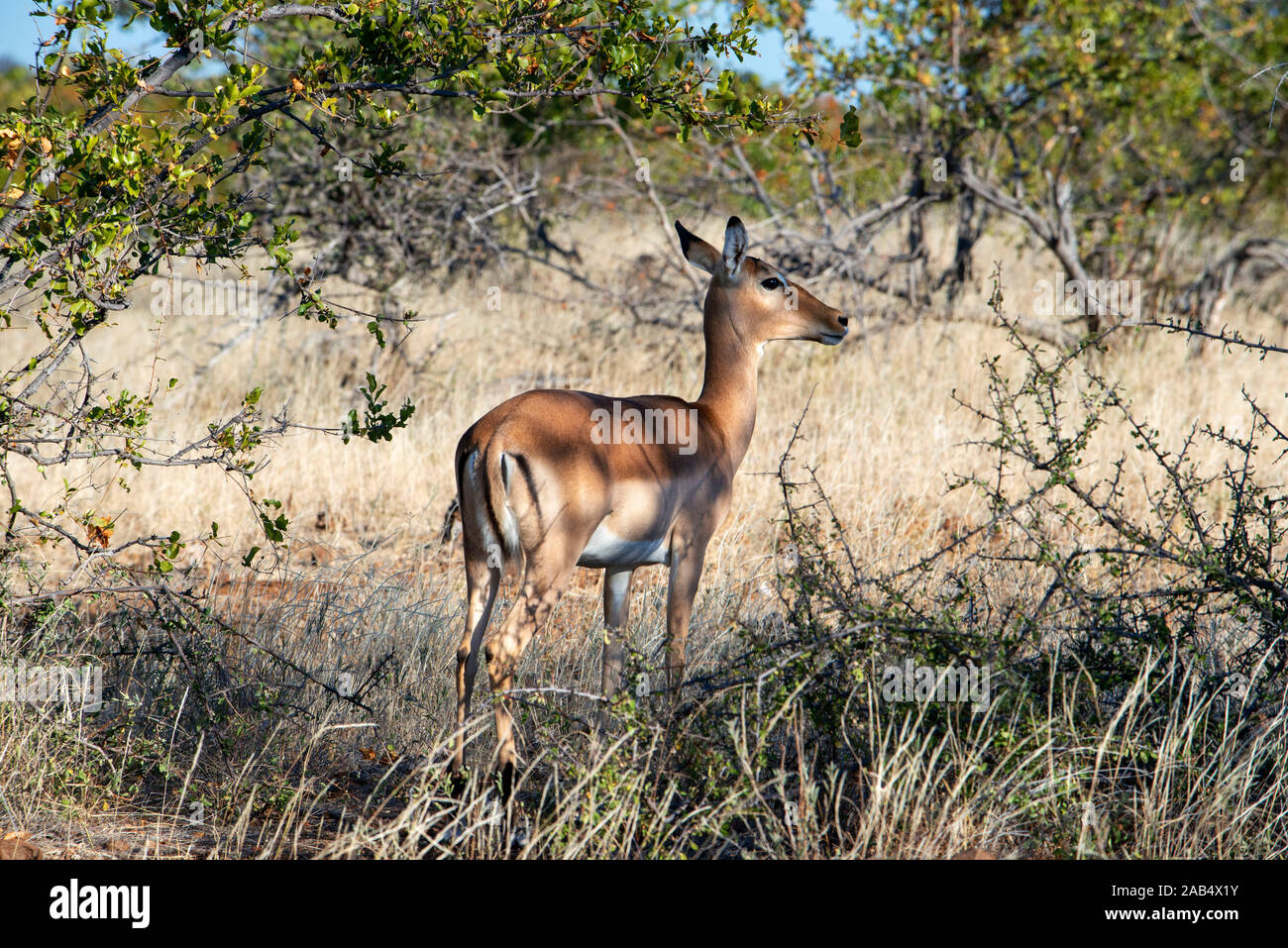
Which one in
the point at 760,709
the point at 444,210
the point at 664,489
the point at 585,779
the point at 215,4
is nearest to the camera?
the point at 585,779

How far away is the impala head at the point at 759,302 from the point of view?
17.3 ft

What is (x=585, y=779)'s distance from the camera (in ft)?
10.4

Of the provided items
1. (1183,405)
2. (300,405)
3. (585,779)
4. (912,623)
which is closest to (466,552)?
(585,779)

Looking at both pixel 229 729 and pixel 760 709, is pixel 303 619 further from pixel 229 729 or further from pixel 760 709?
pixel 760 709

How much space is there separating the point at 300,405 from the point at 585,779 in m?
6.17

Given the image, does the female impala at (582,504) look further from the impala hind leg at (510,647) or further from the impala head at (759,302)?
the impala head at (759,302)

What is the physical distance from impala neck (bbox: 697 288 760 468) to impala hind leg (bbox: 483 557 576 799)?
136 cm

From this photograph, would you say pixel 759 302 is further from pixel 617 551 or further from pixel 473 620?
pixel 473 620

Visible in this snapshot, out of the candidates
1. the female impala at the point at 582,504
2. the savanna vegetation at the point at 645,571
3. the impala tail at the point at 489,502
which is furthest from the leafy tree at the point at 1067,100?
the impala tail at the point at 489,502

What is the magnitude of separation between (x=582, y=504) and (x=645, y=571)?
215cm

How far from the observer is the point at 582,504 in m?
4.02

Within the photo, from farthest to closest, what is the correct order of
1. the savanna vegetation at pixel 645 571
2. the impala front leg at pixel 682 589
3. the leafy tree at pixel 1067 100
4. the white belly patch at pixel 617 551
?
the leafy tree at pixel 1067 100, the impala front leg at pixel 682 589, the white belly patch at pixel 617 551, the savanna vegetation at pixel 645 571

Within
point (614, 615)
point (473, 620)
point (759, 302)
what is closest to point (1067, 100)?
point (759, 302)

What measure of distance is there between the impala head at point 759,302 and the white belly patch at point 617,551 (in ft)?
4.17
